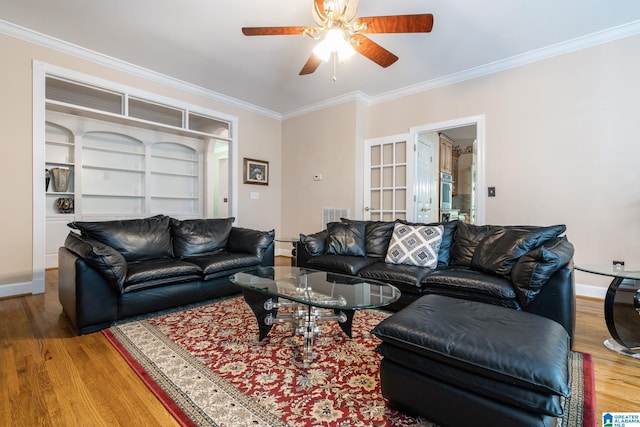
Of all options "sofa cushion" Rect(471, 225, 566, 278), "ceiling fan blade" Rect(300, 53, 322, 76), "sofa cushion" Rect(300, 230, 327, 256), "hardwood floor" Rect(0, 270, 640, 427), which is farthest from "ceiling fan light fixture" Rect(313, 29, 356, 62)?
"hardwood floor" Rect(0, 270, 640, 427)

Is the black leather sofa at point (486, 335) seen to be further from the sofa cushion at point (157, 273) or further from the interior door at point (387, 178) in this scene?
the interior door at point (387, 178)

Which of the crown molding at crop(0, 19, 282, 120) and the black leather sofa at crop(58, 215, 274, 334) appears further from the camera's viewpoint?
the crown molding at crop(0, 19, 282, 120)

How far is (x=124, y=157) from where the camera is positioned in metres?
5.84

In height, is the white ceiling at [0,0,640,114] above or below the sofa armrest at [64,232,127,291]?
above

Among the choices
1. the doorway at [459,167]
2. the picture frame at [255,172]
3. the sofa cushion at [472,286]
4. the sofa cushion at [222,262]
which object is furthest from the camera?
the picture frame at [255,172]

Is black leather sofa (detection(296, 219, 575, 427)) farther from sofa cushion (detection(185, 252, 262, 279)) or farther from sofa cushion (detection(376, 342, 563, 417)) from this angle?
sofa cushion (detection(185, 252, 262, 279))

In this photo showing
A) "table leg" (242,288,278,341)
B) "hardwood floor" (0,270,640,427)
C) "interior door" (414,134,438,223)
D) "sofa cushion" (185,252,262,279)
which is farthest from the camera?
"interior door" (414,134,438,223)

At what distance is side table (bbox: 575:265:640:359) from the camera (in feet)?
6.58

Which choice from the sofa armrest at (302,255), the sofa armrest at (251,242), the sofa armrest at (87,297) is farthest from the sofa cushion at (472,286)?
the sofa armrest at (87,297)

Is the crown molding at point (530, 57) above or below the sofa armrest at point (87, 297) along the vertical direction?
above

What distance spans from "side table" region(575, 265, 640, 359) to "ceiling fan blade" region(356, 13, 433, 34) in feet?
6.85

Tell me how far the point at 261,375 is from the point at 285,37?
3.22 metres

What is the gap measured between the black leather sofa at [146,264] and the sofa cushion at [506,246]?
7.50ft

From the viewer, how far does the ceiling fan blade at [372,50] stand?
246cm
